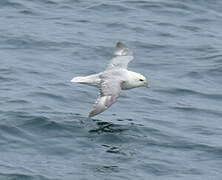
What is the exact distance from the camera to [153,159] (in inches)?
473

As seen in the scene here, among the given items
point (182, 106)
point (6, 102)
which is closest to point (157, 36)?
point (182, 106)

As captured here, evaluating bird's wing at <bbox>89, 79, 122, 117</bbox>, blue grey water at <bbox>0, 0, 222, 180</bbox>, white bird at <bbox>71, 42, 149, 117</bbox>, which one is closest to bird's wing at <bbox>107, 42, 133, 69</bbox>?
white bird at <bbox>71, 42, 149, 117</bbox>

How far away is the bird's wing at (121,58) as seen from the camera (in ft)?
50.8

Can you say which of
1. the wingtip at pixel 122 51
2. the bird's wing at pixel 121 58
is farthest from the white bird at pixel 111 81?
the wingtip at pixel 122 51

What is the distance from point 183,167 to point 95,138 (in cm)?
181

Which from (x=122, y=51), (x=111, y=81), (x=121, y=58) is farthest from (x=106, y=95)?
(x=122, y=51)

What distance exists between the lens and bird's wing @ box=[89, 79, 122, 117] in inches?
482

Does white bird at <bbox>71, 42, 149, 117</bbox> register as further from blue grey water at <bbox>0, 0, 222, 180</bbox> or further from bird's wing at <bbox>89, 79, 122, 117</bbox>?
blue grey water at <bbox>0, 0, 222, 180</bbox>

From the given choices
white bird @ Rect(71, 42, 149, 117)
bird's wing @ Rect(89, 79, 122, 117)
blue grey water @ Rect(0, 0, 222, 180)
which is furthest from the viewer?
white bird @ Rect(71, 42, 149, 117)

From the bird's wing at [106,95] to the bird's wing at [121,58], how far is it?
1.79 metres

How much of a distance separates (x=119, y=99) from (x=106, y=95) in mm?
2578

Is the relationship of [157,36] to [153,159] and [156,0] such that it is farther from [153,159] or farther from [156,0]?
[153,159]

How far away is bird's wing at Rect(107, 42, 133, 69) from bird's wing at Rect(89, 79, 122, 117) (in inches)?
70.5

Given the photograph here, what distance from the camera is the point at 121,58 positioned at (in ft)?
52.0
